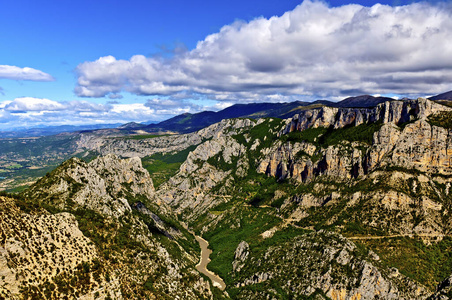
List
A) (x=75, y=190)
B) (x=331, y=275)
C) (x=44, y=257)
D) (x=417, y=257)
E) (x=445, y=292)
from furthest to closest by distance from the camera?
1. (x=417, y=257)
2. (x=331, y=275)
3. (x=75, y=190)
4. (x=445, y=292)
5. (x=44, y=257)

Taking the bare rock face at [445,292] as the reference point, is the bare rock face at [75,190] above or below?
above

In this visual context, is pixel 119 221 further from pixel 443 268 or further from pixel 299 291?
pixel 443 268

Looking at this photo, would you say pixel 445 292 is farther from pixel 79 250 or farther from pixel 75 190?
pixel 75 190

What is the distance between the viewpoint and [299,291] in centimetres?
17012

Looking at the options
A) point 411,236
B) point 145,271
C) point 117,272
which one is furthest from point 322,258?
point 117,272

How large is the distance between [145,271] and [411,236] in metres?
161

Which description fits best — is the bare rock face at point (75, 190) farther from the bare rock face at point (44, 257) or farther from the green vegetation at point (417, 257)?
the green vegetation at point (417, 257)

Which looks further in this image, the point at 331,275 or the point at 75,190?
the point at 331,275

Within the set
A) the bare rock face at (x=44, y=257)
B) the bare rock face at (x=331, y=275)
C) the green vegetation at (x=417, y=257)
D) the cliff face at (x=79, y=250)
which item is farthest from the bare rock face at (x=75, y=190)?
the green vegetation at (x=417, y=257)

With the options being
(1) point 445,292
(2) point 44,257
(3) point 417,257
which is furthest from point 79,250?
(3) point 417,257

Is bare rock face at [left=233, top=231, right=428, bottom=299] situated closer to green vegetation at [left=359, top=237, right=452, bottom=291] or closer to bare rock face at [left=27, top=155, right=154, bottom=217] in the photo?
green vegetation at [left=359, top=237, right=452, bottom=291]

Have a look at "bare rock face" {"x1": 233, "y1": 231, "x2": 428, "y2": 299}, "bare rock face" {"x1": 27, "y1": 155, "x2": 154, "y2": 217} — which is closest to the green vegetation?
"bare rock face" {"x1": 233, "y1": 231, "x2": 428, "y2": 299}

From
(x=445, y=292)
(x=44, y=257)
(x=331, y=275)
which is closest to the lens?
(x=44, y=257)

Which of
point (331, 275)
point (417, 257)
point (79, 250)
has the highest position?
point (79, 250)
